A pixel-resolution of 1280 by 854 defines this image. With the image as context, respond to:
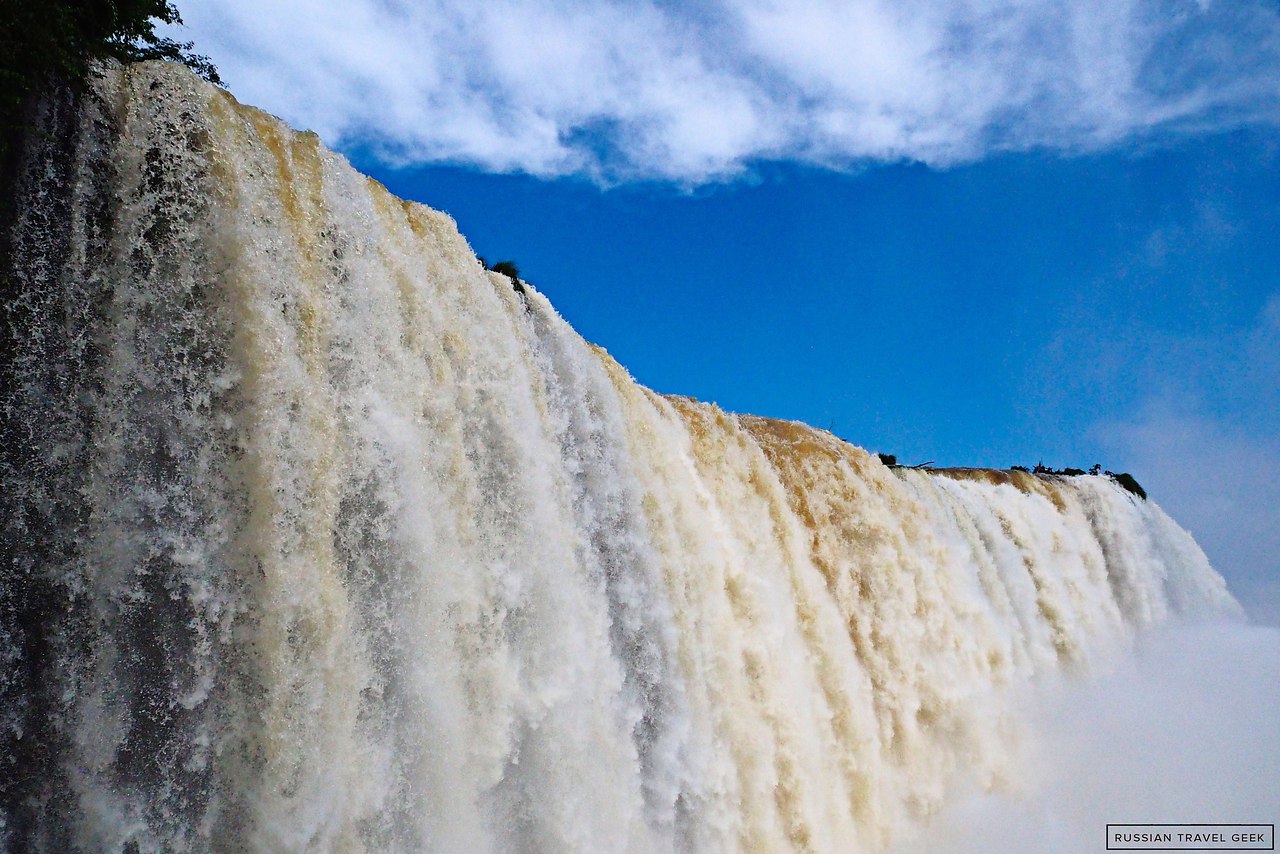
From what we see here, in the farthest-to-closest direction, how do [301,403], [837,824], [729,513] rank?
[729,513] → [837,824] → [301,403]

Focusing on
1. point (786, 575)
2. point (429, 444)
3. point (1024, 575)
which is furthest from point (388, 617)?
point (1024, 575)

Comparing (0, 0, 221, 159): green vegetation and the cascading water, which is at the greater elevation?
(0, 0, 221, 159): green vegetation

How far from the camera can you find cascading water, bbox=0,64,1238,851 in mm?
3645

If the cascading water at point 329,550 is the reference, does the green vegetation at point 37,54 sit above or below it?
above

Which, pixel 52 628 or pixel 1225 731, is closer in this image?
pixel 52 628

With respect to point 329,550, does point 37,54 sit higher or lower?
higher

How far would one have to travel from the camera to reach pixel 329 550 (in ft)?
13.7

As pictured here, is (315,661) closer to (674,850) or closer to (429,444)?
(429,444)

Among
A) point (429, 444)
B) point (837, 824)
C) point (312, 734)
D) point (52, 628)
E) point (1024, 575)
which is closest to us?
point (52, 628)

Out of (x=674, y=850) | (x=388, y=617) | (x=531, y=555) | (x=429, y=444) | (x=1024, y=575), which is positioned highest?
(x=1024, y=575)

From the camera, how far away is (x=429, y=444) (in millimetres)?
4965

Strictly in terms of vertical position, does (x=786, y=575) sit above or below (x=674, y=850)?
above

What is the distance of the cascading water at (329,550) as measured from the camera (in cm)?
364

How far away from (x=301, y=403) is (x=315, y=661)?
4.54 feet
